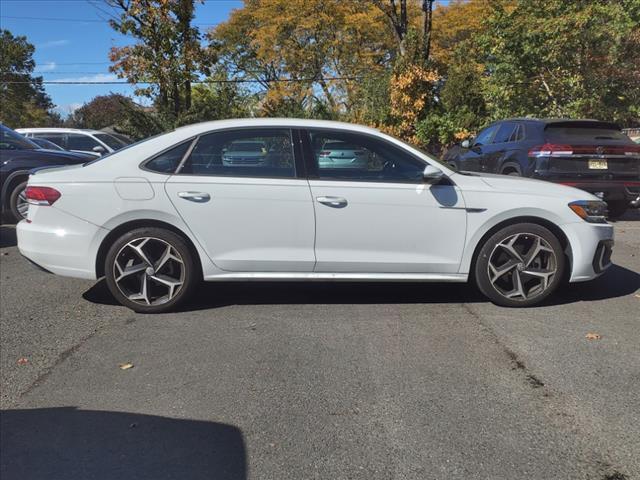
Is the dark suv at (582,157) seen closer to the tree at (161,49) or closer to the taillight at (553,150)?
the taillight at (553,150)

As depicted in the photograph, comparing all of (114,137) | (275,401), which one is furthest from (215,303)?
(114,137)

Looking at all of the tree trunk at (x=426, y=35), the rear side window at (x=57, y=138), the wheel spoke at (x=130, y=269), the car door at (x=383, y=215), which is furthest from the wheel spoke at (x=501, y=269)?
the tree trunk at (x=426, y=35)

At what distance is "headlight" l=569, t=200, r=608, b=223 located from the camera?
4.86 metres

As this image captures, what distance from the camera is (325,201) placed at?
4641mm

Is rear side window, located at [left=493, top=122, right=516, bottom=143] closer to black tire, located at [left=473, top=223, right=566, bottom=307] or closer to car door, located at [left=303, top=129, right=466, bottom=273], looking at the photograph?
black tire, located at [left=473, top=223, right=566, bottom=307]

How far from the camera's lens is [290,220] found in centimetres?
467

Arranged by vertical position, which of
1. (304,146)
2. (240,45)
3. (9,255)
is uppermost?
(240,45)

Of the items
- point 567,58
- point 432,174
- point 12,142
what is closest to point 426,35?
point 567,58

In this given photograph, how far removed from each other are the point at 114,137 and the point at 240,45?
82.8ft

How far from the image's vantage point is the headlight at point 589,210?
486 centimetres

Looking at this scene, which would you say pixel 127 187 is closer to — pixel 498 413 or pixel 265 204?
pixel 265 204

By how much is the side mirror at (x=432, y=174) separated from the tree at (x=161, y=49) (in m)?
12.9

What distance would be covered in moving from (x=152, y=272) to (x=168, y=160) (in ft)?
3.10

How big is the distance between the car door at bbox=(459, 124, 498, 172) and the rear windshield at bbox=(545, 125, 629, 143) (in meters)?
1.42
